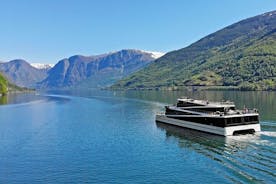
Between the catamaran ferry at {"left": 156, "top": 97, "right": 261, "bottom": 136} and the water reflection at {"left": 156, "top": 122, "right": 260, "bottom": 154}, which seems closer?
the water reflection at {"left": 156, "top": 122, "right": 260, "bottom": 154}

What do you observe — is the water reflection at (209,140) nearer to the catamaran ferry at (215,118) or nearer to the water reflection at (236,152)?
the water reflection at (236,152)

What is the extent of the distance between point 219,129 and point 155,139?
715 inches

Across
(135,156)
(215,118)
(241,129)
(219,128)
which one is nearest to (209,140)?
(219,128)

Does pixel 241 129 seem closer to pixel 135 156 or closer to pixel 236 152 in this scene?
pixel 236 152

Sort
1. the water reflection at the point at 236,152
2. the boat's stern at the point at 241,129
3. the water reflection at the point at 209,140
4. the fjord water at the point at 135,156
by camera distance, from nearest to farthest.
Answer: the water reflection at the point at 236,152
the fjord water at the point at 135,156
the water reflection at the point at 209,140
the boat's stern at the point at 241,129

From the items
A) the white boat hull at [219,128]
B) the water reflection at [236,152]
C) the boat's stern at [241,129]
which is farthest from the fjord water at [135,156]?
the boat's stern at [241,129]

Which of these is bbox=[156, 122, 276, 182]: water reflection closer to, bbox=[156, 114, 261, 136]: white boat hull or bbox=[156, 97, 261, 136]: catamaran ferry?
bbox=[156, 114, 261, 136]: white boat hull

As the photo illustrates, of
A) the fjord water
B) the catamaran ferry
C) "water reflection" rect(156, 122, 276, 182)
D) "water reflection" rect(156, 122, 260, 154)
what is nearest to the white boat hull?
the catamaran ferry

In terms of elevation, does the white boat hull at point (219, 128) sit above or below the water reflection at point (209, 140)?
above

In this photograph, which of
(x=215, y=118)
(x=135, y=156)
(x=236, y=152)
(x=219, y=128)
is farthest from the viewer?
(x=215, y=118)

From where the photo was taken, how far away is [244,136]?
90750 millimetres

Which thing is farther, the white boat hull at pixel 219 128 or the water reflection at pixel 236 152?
the white boat hull at pixel 219 128

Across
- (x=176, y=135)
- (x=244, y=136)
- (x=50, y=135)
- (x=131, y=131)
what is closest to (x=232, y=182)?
(x=244, y=136)

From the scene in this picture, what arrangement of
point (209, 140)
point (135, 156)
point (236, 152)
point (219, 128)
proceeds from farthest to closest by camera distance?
point (219, 128) → point (209, 140) → point (135, 156) → point (236, 152)
